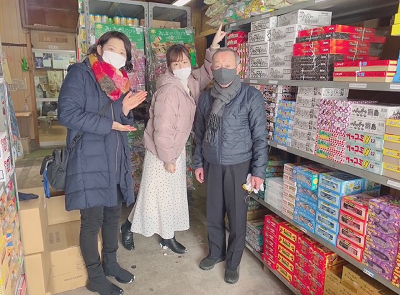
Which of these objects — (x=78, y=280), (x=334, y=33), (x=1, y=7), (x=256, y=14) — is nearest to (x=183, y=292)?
(x=78, y=280)

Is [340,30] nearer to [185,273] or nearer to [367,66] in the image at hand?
[367,66]

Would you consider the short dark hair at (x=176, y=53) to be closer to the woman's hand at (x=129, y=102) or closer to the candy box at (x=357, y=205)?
the woman's hand at (x=129, y=102)

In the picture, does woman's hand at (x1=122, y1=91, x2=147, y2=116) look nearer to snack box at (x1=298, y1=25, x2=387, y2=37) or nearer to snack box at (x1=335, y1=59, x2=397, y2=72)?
snack box at (x1=298, y1=25, x2=387, y2=37)

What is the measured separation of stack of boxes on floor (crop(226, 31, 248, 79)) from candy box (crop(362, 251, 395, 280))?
1796mm

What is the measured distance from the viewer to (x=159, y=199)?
9.30 ft

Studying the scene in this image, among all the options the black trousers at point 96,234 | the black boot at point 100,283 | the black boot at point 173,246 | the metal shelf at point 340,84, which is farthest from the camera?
the black boot at point 173,246

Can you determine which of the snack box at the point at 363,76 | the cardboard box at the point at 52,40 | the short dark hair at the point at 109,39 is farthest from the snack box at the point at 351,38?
the cardboard box at the point at 52,40

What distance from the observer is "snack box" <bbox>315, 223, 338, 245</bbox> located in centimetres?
206

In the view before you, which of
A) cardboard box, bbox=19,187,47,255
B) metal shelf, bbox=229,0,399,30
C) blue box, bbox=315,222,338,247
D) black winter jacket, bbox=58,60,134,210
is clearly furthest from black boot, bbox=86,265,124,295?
metal shelf, bbox=229,0,399,30

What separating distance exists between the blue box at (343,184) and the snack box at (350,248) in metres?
0.29

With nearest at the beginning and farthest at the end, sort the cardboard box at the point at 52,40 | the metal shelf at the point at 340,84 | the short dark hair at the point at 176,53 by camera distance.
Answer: the metal shelf at the point at 340,84 < the short dark hair at the point at 176,53 < the cardboard box at the point at 52,40

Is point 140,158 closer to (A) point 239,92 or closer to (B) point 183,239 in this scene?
(B) point 183,239

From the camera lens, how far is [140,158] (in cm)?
398

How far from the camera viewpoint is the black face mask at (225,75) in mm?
2346
